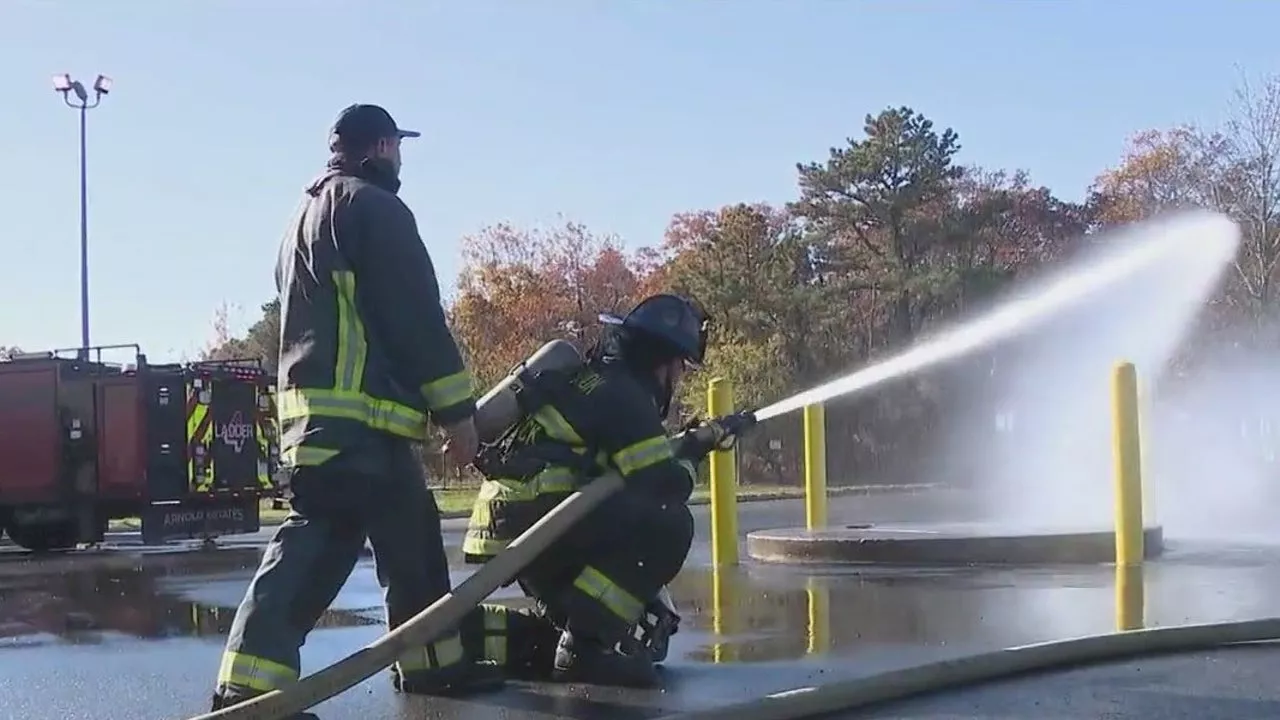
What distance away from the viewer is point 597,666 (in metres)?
4.70

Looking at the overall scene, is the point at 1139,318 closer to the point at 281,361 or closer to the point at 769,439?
the point at 769,439

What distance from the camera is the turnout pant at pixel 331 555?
13.1 feet

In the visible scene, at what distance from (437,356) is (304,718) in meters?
1.03

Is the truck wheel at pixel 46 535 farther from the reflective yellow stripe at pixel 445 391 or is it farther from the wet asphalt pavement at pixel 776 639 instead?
the reflective yellow stripe at pixel 445 391

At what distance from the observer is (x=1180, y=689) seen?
14.2ft

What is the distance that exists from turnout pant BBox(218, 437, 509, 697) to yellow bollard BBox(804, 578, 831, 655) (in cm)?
155

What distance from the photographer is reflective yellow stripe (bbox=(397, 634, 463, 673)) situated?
4613 millimetres

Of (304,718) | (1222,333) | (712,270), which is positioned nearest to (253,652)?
(304,718)

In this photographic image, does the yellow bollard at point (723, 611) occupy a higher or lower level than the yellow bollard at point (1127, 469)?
lower

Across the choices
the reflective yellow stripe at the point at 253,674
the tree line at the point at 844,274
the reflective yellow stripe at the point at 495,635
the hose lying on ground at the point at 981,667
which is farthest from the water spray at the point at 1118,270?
the reflective yellow stripe at the point at 253,674

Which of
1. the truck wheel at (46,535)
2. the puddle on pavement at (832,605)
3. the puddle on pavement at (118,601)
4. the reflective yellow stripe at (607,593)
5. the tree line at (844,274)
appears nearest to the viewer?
the reflective yellow stripe at (607,593)

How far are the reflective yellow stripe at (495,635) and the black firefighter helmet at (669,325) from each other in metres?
0.99

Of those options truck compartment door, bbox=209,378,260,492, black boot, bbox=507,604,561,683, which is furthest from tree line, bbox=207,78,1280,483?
black boot, bbox=507,604,561,683

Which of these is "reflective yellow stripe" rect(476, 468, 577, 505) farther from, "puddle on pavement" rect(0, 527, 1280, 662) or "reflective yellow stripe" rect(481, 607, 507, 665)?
"puddle on pavement" rect(0, 527, 1280, 662)
